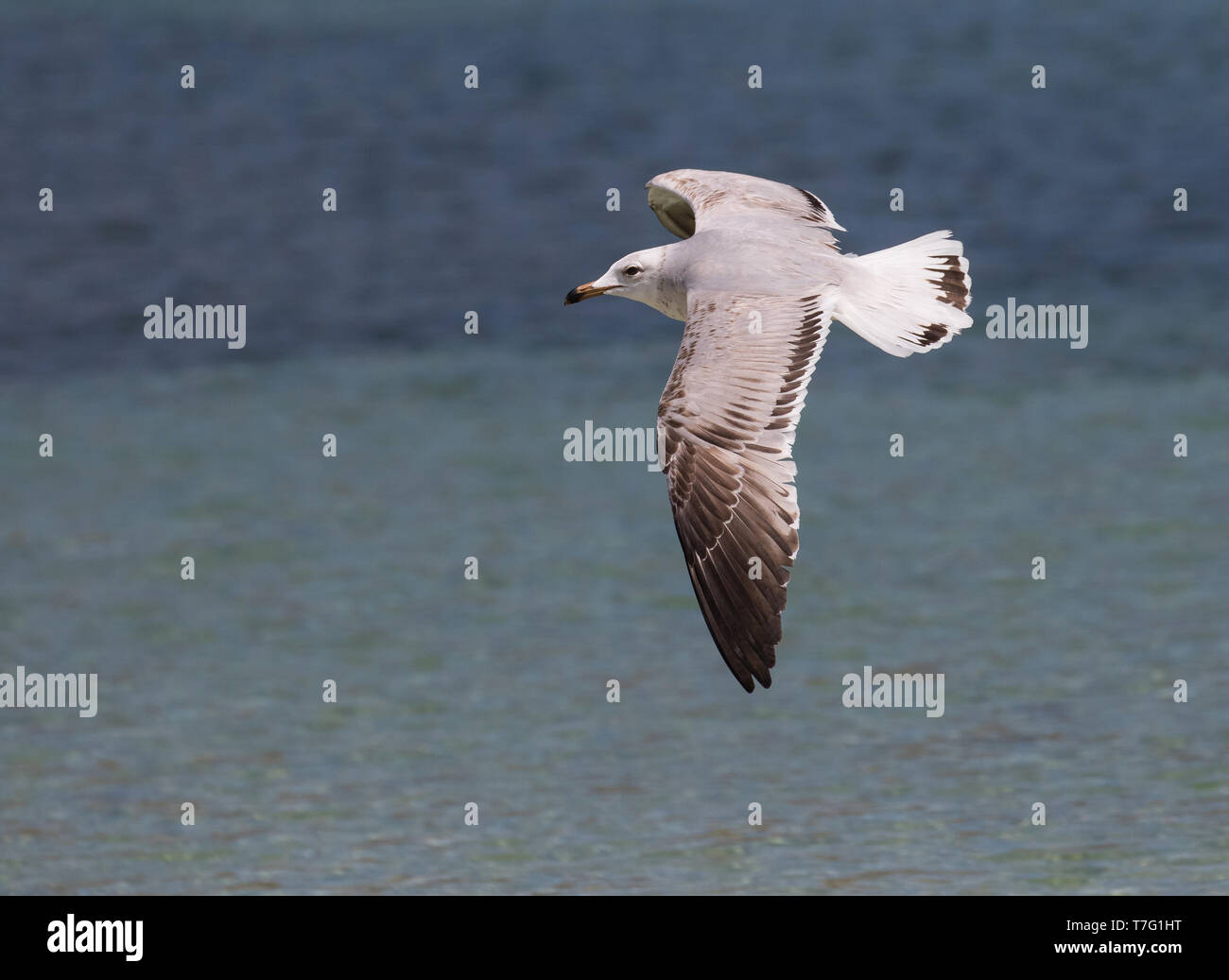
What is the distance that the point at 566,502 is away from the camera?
1786cm

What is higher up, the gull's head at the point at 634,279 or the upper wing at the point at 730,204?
the upper wing at the point at 730,204

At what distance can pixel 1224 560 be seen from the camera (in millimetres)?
15906

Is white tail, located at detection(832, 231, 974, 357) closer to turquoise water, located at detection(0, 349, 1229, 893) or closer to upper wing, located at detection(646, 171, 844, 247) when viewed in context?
upper wing, located at detection(646, 171, 844, 247)

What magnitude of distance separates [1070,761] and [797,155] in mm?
16506

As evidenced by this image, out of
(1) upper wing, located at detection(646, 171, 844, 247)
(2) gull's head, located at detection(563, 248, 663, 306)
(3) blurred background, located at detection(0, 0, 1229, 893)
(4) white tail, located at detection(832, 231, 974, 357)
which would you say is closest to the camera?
(4) white tail, located at detection(832, 231, 974, 357)

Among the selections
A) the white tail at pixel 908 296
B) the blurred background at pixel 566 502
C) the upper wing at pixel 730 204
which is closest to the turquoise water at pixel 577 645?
the blurred background at pixel 566 502

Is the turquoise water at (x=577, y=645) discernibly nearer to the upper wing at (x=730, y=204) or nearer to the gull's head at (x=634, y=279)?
the gull's head at (x=634, y=279)

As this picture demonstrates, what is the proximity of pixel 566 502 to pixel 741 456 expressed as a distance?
8816mm

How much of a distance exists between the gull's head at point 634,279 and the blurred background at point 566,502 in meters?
2.99

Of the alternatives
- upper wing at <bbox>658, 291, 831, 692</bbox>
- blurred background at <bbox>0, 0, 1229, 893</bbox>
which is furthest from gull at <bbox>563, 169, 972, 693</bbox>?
blurred background at <bbox>0, 0, 1229, 893</bbox>

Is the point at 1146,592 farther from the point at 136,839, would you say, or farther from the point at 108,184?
the point at 108,184

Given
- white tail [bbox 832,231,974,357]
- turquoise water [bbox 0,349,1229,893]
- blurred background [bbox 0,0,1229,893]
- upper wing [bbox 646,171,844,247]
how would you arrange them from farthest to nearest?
1. blurred background [bbox 0,0,1229,893]
2. turquoise water [bbox 0,349,1229,893]
3. upper wing [bbox 646,171,844,247]
4. white tail [bbox 832,231,974,357]

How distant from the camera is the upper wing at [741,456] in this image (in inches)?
337

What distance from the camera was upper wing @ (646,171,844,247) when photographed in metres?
11.5
